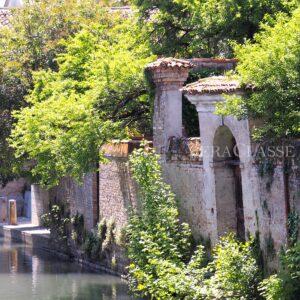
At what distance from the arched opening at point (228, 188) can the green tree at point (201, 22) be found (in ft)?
15.1

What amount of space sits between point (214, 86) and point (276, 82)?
2.73m

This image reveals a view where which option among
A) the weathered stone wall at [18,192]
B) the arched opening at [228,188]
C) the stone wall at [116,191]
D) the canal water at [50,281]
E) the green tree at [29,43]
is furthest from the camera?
the weathered stone wall at [18,192]

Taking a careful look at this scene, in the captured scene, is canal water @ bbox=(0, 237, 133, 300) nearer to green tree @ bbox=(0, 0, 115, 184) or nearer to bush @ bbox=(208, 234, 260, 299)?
bush @ bbox=(208, 234, 260, 299)

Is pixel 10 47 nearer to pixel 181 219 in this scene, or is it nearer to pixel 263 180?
pixel 181 219

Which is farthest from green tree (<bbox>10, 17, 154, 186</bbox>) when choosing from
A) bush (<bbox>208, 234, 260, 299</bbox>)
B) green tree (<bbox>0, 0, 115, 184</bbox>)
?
bush (<bbox>208, 234, 260, 299</bbox>)

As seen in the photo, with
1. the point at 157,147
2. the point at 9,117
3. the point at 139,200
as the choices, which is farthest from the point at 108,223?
the point at 9,117

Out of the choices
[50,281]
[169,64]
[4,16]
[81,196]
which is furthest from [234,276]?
[4,16]

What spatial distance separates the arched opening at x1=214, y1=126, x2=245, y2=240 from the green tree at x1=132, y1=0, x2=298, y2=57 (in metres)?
4.60

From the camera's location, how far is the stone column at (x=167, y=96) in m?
25.3

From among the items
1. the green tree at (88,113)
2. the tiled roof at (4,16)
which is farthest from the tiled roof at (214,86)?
the tiled roof at (4,16)

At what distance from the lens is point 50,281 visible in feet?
94.7

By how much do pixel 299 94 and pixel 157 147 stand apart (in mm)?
7196

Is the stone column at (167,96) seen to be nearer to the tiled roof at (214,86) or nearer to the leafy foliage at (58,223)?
the tiled roof at (214,86)

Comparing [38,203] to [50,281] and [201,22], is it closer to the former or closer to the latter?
[50,281]
